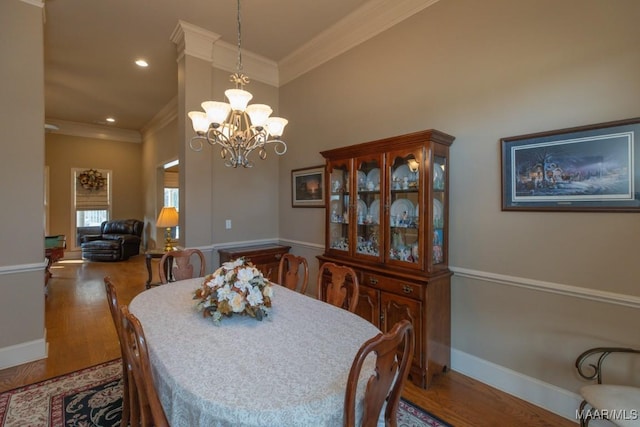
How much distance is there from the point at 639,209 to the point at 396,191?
1.48 m

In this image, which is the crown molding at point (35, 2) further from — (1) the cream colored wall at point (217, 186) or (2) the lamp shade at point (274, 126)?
(2) the lamp shade at point (274, 126)

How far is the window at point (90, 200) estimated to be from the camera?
296 inches

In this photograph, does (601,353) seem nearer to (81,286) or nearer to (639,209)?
(639,209)

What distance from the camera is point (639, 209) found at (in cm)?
166

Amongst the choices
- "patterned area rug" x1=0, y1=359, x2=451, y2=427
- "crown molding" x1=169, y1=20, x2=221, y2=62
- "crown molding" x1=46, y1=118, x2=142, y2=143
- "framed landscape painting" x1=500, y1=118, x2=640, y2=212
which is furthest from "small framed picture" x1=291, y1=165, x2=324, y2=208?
"crown molding" x1=46, y1=118, x2=142, y2=143

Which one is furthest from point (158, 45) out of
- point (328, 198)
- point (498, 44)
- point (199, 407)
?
point (199, 407)

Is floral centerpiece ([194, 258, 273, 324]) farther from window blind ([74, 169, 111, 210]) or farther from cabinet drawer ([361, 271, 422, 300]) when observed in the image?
window blind ([74, 169, 111, 210])

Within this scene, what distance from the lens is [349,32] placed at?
3.27 meters

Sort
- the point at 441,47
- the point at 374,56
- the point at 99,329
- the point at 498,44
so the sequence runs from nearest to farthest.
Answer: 1. the point at 498,44
2. the point at 441,47
3. the point at 374,56
4. the point at 99,329

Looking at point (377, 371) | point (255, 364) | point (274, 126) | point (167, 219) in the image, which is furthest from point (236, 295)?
point (167, 219)

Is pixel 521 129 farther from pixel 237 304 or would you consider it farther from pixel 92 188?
pixel 92 188

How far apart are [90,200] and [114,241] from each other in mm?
1662

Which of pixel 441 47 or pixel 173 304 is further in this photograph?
pixel 441 47

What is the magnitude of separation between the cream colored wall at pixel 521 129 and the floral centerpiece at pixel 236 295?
1.69 meters
